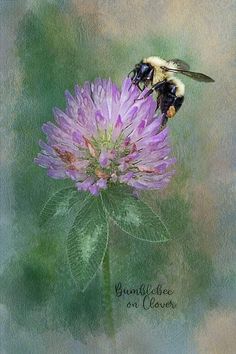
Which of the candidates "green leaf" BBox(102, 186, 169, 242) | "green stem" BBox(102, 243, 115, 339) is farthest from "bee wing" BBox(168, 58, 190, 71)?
"green stem" BBox(102, 243, 115, 339)

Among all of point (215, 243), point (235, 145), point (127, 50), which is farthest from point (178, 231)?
point (127, 50)

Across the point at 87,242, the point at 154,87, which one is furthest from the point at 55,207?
the point at 154,87

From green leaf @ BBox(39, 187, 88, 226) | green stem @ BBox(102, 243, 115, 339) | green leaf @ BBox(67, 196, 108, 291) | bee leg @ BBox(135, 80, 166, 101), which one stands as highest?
bee leg @ BBox(135, 80, 166, 101)

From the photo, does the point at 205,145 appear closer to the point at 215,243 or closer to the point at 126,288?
the point at 215,243

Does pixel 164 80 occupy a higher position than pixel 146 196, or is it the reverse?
pixel 164 80

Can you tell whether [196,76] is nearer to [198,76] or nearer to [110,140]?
[198,76]

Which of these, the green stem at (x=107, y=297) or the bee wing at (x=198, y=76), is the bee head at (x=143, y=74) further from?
the green stem at (x=107, y=297)

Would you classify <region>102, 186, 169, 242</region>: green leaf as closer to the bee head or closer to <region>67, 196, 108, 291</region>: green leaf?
<region>67, 196, 108, 291</region>: green leaf
